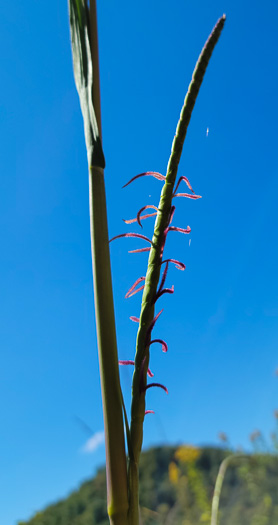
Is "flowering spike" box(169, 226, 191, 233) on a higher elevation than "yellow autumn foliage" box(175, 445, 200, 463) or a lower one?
higher

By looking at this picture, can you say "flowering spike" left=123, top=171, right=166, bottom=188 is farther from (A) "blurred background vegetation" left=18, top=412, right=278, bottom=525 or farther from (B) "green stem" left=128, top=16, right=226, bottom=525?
(A) "blurred background vegetation" left=18, top=412, right=278, bottom=525

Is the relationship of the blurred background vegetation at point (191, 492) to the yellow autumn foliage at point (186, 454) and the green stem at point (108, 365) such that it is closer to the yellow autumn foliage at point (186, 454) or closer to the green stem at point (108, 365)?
the yellow autumn foliage at point (186, 454)

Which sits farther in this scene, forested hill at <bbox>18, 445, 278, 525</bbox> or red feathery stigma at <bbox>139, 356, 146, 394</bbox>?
forested hill at <bbox>18, 445, 278, 525</bbox>

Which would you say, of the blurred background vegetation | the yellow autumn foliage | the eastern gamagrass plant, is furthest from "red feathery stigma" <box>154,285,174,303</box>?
the yellow autumn foliage

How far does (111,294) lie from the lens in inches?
7.4

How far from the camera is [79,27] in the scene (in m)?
0.24

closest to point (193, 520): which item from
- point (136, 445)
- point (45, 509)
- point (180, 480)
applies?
point (180, 480)

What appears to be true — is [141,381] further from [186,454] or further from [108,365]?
[186,454]

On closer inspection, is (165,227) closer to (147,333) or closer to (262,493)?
(147,333)

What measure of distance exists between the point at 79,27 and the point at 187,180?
99 millimetres

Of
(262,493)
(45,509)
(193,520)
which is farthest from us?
(45,509)

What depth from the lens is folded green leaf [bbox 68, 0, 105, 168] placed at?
21cm

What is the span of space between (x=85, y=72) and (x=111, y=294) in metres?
0.11

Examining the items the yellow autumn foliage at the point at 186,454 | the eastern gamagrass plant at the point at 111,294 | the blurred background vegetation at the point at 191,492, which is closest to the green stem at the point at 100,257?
the eastern gamagrass plant at the point at 111,294
